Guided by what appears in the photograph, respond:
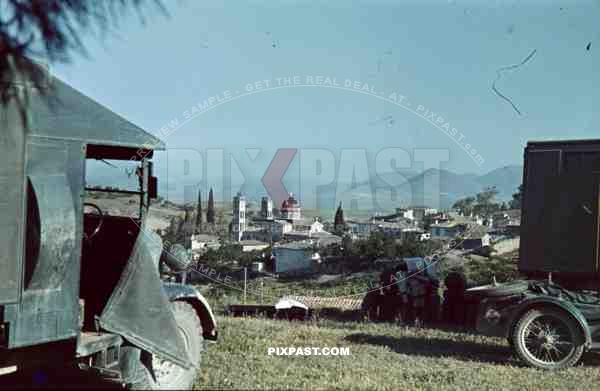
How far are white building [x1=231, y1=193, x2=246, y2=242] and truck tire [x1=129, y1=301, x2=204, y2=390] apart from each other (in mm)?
9008

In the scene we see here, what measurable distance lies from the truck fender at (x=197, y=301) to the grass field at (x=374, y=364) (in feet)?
1.38

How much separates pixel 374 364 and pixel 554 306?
88.9 inches

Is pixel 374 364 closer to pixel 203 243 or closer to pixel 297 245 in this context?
pixel 203 243

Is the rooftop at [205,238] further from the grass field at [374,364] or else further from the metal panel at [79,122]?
the metal panel at [79,122]

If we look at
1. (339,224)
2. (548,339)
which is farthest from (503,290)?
(339,224)

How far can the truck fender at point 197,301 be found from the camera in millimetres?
6793

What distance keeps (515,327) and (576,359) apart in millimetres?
747

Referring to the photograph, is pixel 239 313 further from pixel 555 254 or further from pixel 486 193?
pixel 486 193

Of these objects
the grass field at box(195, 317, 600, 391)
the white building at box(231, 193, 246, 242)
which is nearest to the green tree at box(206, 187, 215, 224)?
the white building at box(231, 193, 246, 242)

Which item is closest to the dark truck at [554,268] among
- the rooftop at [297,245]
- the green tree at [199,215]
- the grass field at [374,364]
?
the grass field at [374,364]

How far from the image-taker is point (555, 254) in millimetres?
9898

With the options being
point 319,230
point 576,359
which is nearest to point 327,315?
point 319,230

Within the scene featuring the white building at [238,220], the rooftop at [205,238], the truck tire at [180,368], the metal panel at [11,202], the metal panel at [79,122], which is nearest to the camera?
the metal panel at [11,202]

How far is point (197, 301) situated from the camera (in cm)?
698
